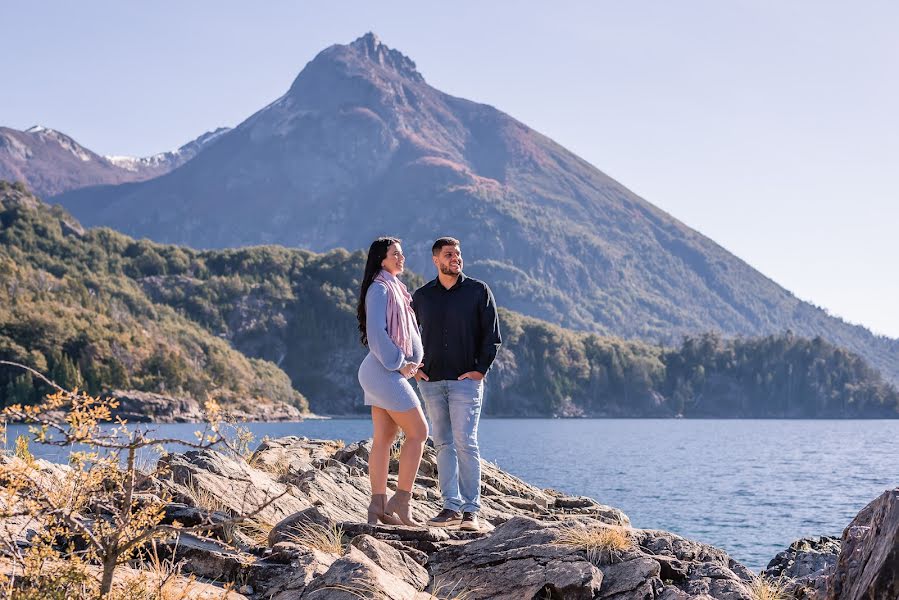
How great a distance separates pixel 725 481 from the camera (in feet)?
180

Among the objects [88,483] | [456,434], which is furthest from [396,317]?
[88,483]

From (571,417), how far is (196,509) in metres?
192

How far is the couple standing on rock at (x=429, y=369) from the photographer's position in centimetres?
860

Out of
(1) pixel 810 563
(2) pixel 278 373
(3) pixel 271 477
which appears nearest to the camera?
(3) pixel 271 477

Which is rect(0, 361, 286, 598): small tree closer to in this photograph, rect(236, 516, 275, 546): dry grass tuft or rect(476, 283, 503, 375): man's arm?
rect(236, 516, 275, 546): dry grass tuft

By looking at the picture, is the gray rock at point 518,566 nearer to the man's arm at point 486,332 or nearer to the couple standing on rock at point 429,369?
the couple standing on rock at point 429,369

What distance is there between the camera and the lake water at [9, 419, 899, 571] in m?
34.4

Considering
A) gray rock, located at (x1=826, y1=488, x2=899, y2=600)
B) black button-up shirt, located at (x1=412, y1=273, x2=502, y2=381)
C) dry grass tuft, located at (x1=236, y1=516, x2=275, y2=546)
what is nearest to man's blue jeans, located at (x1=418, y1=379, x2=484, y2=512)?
black button-up shirt, located at (x1=412, y1=273, x2=502, y2=381)

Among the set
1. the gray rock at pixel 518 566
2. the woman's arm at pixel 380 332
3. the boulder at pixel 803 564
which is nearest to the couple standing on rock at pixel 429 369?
the woman's arm at pixel 380 332

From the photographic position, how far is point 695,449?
90688mm

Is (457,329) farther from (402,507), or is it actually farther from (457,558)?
(457,558)

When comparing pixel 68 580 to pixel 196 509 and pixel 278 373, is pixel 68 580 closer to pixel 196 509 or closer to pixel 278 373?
pixel 196 509

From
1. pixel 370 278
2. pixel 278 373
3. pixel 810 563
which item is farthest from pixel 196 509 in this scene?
pixel 278 373

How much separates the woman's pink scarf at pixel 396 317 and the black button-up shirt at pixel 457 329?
62 centimetres
